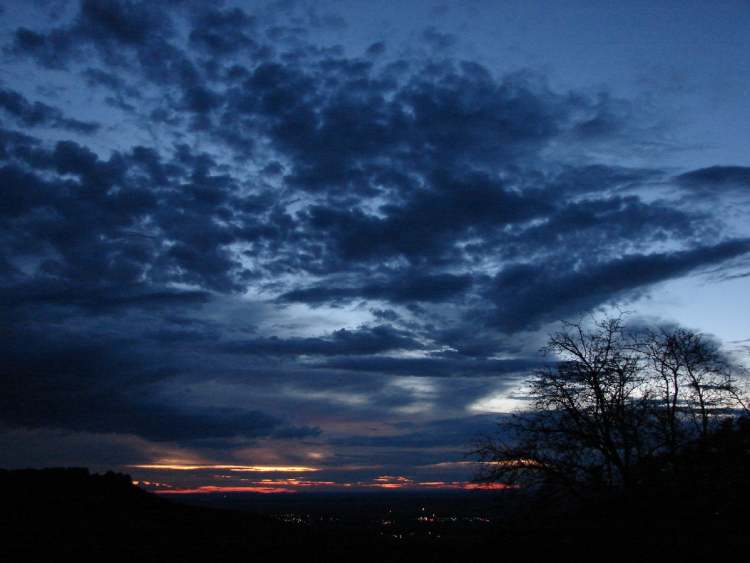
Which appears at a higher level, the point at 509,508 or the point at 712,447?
the point at 712,447

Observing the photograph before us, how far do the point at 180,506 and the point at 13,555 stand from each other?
13538 mm

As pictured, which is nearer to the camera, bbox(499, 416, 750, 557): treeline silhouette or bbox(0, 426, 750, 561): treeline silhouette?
bbox(499, 416, 750, 557): treeline silhouette

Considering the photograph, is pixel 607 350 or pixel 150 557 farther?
pixel 607 350

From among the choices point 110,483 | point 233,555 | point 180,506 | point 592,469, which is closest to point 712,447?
point 592,469

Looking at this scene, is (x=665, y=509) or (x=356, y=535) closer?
(x=665, y=509)

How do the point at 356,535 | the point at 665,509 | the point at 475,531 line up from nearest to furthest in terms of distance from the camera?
the point at 665,509
the point at 356,535
the point at 475,531

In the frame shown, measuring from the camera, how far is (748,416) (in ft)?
77.1

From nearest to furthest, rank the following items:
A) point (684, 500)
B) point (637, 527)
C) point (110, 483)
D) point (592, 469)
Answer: point (637, 527), point (684, 500), point (592, 469), point (110, 483)

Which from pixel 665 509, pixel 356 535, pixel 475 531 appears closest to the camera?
pixel 665 509

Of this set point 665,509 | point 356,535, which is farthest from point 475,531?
point 665,509

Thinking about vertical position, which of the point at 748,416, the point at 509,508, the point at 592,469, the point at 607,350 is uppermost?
the point at 607,350

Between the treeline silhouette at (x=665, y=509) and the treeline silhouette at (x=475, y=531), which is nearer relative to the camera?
the treeline silhouette at (x=665, y=509)

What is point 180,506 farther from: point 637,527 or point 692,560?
point 692,560

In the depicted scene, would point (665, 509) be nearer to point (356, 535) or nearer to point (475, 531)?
point (475, 531)
